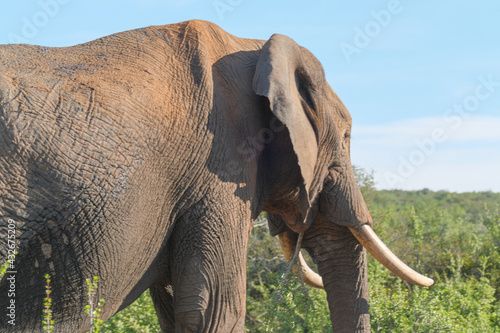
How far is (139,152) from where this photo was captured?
354 cm

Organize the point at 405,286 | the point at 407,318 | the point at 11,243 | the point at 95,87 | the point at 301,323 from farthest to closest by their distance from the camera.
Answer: the point at 405,286 < the point at 301,323 < the point at 407,318 < the point at 95,87 < the point at 11,243

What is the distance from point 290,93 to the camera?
4.04 meters

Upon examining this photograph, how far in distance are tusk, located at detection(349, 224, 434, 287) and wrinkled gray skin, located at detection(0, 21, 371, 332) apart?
430 mm

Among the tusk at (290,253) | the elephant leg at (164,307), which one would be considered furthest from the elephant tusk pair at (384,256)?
the elephant leg at (164,307)

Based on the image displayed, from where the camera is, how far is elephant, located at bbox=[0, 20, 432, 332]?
130 inches

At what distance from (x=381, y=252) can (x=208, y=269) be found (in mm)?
1480

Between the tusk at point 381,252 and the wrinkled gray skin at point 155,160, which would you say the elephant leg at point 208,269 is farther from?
the tusk at point 381,252

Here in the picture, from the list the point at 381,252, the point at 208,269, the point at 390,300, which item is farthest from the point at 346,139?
the point at 390,300

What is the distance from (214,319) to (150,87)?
51.3 inches

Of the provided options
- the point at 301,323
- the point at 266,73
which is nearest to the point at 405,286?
the point at 301,323

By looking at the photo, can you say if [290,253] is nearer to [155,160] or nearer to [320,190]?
[320,190]

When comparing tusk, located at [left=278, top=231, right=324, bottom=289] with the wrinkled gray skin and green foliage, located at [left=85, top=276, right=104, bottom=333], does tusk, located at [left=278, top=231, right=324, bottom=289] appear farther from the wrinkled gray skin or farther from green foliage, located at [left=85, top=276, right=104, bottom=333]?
green foliage, located at [left=85, top=276, right=104, bottom=333]

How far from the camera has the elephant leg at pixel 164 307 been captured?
15.6 ft

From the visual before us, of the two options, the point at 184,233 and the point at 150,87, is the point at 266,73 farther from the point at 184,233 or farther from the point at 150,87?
the point at 184,233
